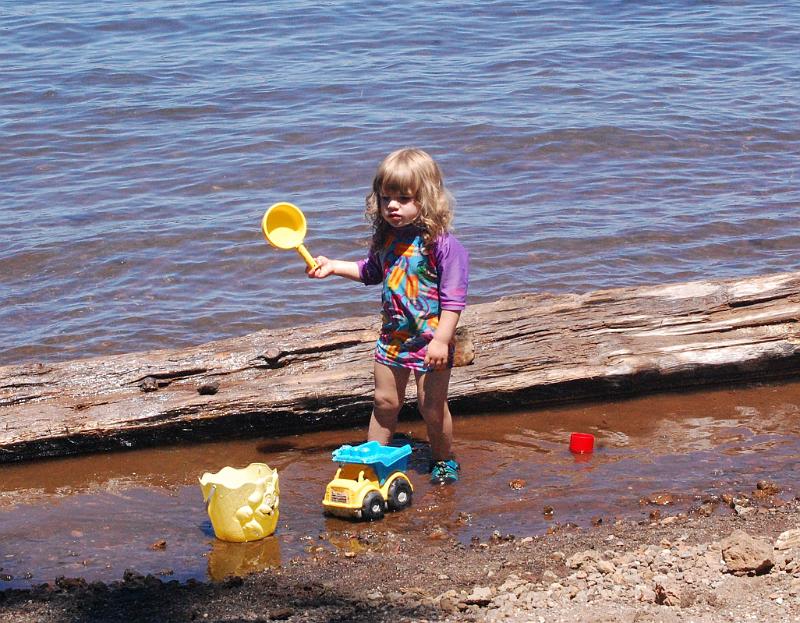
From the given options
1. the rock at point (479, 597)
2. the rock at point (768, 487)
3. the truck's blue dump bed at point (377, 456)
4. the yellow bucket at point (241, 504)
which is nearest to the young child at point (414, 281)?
the truck's blue dump bed at point (377, 456)

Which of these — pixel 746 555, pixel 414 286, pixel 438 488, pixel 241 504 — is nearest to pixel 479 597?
pixel 746 555

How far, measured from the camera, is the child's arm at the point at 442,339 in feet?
15.2

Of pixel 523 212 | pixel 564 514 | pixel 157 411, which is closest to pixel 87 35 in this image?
pixel 523 212

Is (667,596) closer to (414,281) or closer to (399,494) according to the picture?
(399,494)

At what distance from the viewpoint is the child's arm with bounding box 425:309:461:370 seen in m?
4.64

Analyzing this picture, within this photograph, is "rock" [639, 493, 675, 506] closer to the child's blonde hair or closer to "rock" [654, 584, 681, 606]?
"rock" [654, 584, 681, 606]

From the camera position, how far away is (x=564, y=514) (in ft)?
15.3

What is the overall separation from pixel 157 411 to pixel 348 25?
41.2 feet

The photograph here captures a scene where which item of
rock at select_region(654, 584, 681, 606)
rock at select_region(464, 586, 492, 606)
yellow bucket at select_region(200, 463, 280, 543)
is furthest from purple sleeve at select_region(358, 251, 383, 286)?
rock at select_region(654, 584, 681, 606)

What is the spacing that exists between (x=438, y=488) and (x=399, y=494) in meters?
0.34

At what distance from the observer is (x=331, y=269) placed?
4.84m

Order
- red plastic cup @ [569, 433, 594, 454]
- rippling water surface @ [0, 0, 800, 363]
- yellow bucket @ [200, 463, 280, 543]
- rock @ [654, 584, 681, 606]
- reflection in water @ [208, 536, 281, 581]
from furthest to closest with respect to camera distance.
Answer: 1. rippling water surface @ [0, 0, 800, 363]
2. red plastic cup @ [569, 433, 594, 454]
3. yellow bucket @ [200, 463, 280, 543]
4. reflection in water @ [208, 536, 281, 581]
5. rock @ [654, 584, 681, 606]

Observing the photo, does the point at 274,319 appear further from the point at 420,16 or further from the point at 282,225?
the point at 420,16

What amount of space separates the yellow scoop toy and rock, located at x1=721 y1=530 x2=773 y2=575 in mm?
2060
